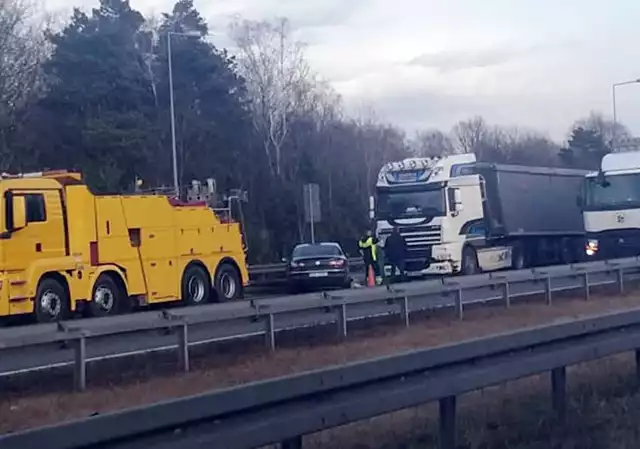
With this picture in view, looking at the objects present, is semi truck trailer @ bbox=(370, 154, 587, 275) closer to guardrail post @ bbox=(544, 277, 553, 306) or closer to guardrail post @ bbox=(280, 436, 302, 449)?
guardrail post @ bbox=(544, 277, 553, 306)

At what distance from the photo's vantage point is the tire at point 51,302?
21.8 meters

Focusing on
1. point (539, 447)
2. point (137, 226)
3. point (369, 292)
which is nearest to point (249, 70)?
point (137, 226)

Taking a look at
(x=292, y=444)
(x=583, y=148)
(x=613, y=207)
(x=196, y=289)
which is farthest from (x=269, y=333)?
(x=583, y=148)

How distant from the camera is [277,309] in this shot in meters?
16.3

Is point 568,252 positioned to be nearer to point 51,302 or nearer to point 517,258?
point 517,258

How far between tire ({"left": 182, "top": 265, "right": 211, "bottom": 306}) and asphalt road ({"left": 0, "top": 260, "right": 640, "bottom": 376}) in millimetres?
7709

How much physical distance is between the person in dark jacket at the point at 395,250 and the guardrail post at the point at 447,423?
24.7m

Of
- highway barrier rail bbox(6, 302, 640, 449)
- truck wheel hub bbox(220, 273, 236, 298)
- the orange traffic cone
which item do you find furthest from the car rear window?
highway barrier rail bbox(6, 302, 640, 449)

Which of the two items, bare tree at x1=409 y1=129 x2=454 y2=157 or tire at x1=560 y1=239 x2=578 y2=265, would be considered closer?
tire at x1=560 y1=239 x2=578 y2=265

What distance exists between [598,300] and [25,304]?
11.1 m

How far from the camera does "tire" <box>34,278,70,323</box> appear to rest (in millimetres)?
21844

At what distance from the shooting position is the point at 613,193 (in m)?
34.8

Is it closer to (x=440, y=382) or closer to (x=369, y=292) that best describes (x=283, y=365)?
(x=369, y=292)

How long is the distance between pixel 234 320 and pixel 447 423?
7.44 m
